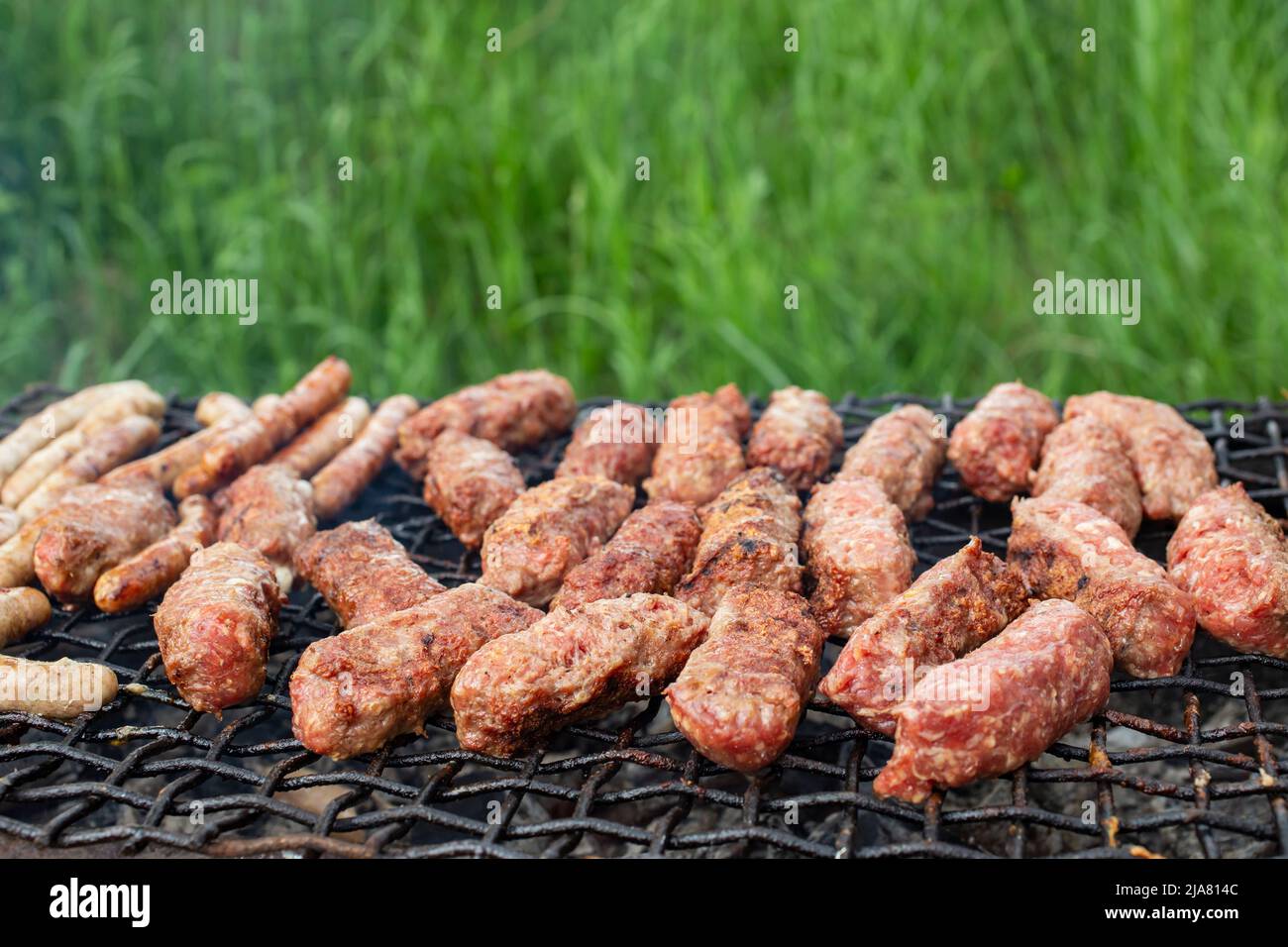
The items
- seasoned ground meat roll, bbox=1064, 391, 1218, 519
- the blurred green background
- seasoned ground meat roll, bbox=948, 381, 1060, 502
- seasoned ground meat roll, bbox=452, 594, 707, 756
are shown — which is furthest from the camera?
the blurred green background

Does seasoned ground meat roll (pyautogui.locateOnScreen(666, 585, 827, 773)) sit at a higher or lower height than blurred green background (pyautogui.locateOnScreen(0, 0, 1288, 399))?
lower

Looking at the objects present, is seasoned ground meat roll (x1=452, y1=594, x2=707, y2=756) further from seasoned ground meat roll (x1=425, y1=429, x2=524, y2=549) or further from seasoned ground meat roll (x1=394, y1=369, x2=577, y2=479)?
seasoned ground meat roll (x1=394, y1=369, x2=577, y2=479)

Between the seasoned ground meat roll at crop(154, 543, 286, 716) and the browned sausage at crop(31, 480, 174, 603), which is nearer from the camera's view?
the seasoned ground meat roll at crop(154, 543, 286, 716)

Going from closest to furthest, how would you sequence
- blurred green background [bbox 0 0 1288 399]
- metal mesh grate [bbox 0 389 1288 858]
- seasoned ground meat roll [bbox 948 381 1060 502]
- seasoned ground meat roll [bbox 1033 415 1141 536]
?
metal mesh grate [bbox 0 389 1288 858]
seasoned ground meat roll [bbox 1033 415 1141 536]
seasoned ground meat roll [bbox 948 381 1060 502]
blurred green background [bbox 0 0 1288 399]

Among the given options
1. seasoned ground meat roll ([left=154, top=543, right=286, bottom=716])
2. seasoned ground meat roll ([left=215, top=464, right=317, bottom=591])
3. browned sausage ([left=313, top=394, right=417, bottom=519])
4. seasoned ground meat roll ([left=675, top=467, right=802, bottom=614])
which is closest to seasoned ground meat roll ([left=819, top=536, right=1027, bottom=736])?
seasoned ground meat roll ([left=675, top=467, right=802, bottom=614])

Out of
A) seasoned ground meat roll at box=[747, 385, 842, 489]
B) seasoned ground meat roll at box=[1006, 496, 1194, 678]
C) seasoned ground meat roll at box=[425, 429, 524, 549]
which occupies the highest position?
seasoned ground meat roll at box=[747, 385, 842, 489]
